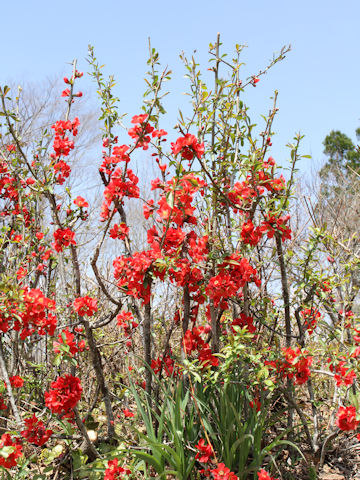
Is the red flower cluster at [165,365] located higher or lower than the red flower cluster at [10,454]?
higher

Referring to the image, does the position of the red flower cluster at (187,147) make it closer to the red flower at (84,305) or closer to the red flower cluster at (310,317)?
the red flower at (84,305)

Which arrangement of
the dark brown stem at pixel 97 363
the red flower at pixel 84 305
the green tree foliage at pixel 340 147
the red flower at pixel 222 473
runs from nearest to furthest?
the red flower at pixel 222 473
the red flower at pixel 84 305
the dark brown stem at pixel 97 363
the green tree foliage at pixel 340 147

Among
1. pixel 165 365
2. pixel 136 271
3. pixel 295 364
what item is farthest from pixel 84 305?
pixel 295 364

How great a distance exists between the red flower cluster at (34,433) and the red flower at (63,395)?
0.24m

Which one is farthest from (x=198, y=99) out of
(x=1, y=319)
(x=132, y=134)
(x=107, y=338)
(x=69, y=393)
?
(x=107, y=338)

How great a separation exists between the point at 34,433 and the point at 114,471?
2.01 ft

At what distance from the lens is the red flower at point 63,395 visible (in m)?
2.45

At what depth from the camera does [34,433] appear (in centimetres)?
261

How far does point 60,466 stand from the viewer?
2871mm

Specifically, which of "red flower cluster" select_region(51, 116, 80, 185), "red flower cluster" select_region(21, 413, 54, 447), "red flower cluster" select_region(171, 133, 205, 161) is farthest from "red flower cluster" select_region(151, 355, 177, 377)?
"red flower cluster" select_region(51, 116, 80, 185)

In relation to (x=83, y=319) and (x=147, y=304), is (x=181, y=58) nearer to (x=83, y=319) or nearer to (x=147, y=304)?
(x=147, y=304)

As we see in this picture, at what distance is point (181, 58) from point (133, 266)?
1.55 meters

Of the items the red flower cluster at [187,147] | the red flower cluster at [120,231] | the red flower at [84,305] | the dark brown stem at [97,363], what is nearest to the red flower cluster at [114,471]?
the dark brown stem at [97,363]

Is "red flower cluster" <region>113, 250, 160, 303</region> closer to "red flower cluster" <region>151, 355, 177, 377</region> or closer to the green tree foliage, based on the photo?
"red flower cluster" <region>151, 355, 177, 377</region>
